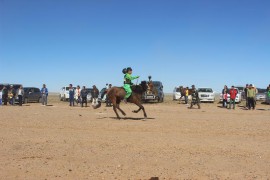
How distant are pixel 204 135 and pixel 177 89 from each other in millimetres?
35971

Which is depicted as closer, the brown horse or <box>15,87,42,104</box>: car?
the brown horse

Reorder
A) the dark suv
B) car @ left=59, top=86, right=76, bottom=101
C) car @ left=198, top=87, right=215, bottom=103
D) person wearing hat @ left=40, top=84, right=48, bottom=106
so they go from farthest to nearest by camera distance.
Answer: car @ left=59, top=86, right=76, bottom=101 < car @ left=198, top=87, right=215, bottom=103 < the dark suv < person wearing hat @ left=40, top=84, right=48, bottom=106

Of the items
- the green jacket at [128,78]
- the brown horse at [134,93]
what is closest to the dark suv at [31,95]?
the brown horse at [134,93]

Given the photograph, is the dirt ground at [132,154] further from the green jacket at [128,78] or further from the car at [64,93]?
the car at [64,93]

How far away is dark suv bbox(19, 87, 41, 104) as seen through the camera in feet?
131

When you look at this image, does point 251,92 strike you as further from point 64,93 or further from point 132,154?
point 64,93

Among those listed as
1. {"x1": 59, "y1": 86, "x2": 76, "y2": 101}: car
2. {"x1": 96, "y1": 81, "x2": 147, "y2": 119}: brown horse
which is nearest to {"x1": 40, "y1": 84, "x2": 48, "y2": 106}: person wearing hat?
{"x1": 59, "y1": 86, "x2": 76, "y2": 101}: car

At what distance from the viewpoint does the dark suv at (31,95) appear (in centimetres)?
3978

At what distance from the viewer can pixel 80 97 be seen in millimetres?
33594

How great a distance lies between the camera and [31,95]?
4016 cm

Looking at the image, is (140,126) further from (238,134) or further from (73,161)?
(73,161)

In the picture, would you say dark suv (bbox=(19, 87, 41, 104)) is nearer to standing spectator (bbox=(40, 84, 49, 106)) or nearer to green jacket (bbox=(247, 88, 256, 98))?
standing spectator (bbox=(40, 84, 49, 106))

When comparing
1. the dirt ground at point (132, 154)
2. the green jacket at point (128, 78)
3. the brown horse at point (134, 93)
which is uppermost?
the green jacket at point (128, 78)

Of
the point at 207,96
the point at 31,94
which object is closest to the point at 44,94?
the point at 31,94
